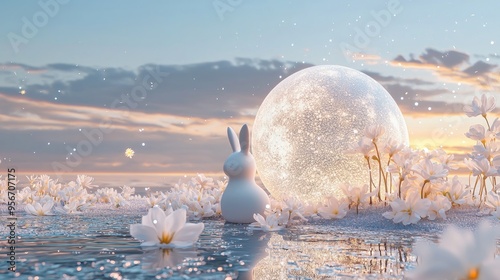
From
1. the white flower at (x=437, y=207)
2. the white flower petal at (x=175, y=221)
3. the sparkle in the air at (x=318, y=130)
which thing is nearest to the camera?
the white flower petal at (x=175, y=221)

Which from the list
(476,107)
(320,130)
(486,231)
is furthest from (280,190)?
(486,231)

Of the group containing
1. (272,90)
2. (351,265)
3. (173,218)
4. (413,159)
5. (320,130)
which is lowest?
(351,265)

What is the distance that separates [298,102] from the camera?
23.1ft

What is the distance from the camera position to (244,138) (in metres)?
6.38

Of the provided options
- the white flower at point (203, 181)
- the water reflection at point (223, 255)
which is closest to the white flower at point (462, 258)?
the water reflection at point (223, 255)

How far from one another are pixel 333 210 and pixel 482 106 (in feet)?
6.80

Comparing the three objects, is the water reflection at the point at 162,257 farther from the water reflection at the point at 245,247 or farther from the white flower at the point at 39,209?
the white flower at the point at 39,209

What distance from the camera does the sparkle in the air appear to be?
6.79 meters

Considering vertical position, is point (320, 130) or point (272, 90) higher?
point (272, 90)

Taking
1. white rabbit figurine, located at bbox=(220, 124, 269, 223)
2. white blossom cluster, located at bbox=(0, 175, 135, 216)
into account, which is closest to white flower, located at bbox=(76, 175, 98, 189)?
white blossom cluster, located at bbox=(0, 175, 135, 216)

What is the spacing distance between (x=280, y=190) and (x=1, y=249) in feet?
12.7

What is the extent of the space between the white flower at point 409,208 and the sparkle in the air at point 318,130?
1.08m

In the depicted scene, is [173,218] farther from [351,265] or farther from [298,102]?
[298,102]

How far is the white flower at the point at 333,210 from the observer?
20.2 ft
